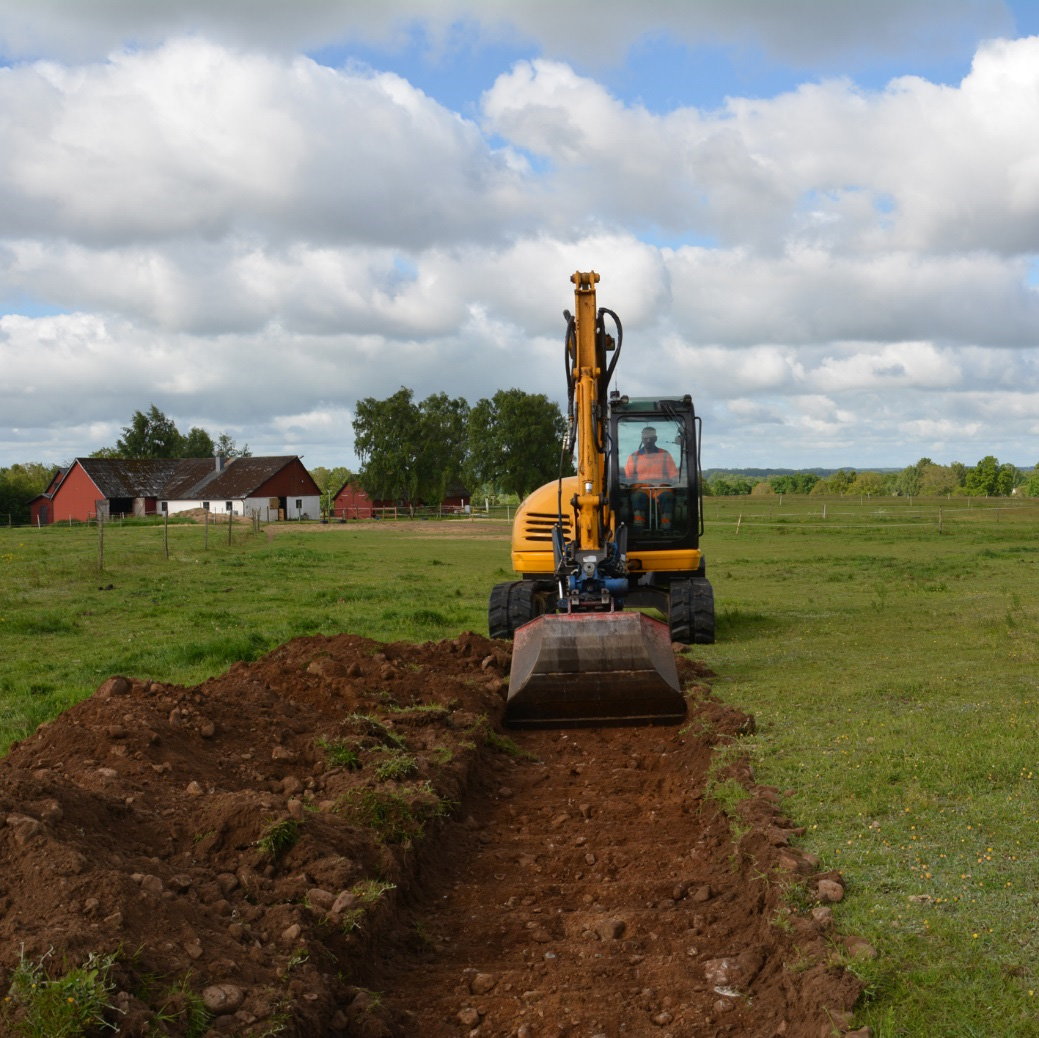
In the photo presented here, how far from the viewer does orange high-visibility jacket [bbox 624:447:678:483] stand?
1540 cm

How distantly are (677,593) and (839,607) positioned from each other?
598cm

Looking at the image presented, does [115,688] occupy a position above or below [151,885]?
above

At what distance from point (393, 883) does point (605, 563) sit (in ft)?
22.3

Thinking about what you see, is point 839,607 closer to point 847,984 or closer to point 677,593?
point 677,593

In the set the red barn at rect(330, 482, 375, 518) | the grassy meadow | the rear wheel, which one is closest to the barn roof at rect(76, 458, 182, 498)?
the red barn at rect(330, 482, 375, 518)

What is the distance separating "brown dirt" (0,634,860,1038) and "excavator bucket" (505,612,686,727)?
3.30 ft

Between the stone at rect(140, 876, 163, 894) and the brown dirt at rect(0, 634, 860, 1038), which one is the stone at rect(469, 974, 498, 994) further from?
the stone at rect(140, 876, 163, 894)

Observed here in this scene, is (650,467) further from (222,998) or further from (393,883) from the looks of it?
(222,998)

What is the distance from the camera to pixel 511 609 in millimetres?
14789

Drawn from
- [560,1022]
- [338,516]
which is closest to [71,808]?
[560,1022]

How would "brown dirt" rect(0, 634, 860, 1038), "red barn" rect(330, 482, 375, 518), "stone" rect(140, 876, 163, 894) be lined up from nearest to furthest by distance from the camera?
1. "brown dirt" rect(0, 634, 860, 1038)
2. "stone" rect(140, 876, 163, 894)
3. "red barn" rect(330, 482, 375, 518)

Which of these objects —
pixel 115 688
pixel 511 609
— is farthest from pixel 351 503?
pixel 115 688

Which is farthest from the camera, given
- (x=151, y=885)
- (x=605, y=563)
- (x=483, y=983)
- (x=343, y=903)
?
(x=605, y=563)

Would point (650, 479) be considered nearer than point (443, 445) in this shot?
Yes
